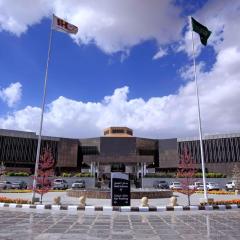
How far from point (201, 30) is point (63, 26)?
10868 mm

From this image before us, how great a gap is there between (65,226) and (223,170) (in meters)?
65.2

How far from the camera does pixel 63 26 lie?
88.7 feet

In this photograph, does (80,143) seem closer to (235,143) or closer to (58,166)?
(58,166)

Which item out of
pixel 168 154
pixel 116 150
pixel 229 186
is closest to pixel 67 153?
pixel 116 150

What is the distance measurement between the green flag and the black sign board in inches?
486

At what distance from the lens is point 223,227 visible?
1370cm

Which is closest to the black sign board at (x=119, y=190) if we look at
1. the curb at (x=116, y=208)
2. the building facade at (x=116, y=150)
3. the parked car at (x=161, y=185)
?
the curb at (x=116, y=208)

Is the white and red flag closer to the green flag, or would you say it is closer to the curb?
the green flag

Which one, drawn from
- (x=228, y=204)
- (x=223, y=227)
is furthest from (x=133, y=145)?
(x=223, y=227)

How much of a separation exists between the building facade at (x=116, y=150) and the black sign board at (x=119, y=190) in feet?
151

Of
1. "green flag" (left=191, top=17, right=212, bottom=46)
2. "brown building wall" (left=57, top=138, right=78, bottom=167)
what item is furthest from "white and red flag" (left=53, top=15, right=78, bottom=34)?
"brown building wall" (left=57, top=138, right=78, bottom=167)

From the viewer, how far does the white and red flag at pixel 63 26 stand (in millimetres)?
26719

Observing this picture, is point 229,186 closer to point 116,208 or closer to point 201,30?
point 201,30

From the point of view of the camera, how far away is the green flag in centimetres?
2625
